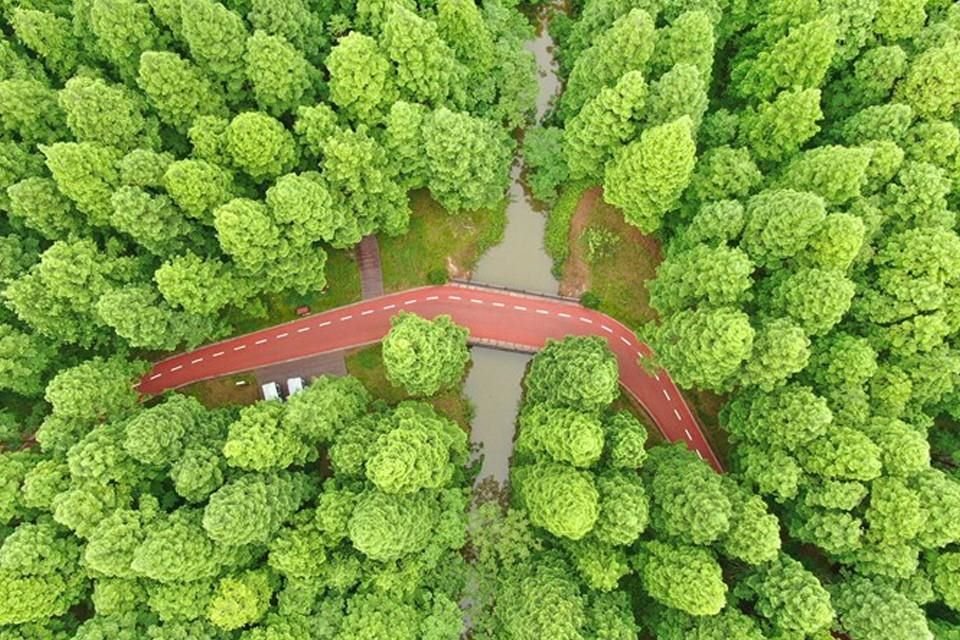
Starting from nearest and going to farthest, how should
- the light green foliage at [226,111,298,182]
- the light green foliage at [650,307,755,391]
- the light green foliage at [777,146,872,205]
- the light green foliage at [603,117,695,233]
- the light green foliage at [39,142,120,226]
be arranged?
the light green foliage at [650,307,755,391]
the light green foliage at [39,142,120,226]
the light green foliage at [777,146,872,205]
the light green foliage at [603,117,695,233]
the light green foliage at [226,111,298,182]

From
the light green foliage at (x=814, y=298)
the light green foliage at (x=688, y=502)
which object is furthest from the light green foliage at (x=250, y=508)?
the light green foliage at (x=814, y=298)

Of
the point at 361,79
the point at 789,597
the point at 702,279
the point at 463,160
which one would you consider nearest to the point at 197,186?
the point at 361,79

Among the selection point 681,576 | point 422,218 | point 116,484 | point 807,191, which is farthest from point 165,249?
point 807,191

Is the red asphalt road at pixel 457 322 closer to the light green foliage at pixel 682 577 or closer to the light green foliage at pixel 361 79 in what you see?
the light green foliage at pixel 682 577

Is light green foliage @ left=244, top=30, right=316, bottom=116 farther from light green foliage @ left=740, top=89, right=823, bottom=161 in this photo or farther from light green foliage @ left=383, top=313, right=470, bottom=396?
light green foliage @ left=740, top=89, right=823, bottom=161

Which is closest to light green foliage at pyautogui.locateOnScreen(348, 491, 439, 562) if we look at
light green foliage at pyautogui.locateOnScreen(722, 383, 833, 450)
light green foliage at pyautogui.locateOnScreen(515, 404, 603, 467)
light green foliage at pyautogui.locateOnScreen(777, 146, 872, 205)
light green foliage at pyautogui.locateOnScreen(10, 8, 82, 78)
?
light green foliage at pyautogui.locateOnScreen(515, 404, 603, 467)

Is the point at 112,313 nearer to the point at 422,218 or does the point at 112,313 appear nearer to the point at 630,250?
the point at 422,218
